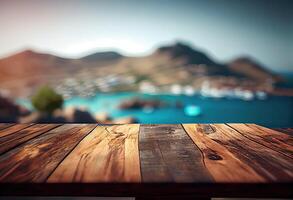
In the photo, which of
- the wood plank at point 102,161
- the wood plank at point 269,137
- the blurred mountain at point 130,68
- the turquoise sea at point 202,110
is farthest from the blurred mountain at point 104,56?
the wood plank at point 102,161

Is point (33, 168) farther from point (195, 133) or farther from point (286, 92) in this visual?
point (286, 92)

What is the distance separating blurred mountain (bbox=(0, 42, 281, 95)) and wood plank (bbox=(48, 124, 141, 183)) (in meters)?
3.45

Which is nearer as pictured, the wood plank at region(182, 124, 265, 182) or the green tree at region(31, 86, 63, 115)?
the wood plank at region(182, 124, 265, 182)

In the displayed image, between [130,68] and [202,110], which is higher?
[130,68]

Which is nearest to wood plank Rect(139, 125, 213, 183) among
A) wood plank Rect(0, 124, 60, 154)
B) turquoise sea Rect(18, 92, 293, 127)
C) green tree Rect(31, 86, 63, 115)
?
wood plank Rect(0, 124, 60, 154)

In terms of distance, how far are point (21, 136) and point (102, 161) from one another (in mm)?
447

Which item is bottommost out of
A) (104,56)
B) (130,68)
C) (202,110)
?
(202,110)

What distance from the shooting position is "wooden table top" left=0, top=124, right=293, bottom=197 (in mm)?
620

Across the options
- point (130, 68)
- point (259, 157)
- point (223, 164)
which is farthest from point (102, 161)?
point (130, 68)

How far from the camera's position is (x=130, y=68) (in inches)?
180

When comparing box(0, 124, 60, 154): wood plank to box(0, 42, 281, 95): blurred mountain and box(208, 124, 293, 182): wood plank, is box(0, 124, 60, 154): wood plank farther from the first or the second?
box(0, 42, 281, 95): blurred mountain

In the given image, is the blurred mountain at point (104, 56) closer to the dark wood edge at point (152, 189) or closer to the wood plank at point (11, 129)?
the wood plank at point (11, 129)

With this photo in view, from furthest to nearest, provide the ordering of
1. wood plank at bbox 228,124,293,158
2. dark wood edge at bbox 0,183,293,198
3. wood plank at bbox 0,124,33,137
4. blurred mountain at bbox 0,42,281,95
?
blurred mountain at bbox 0,42,281,95 → wood plank at bbox 0,124,33,137 → wood plank at bbox 228,124,293,158 → dark wood edge at bbox 0,183,293,198

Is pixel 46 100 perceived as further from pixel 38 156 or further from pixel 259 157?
pixel 259 157
